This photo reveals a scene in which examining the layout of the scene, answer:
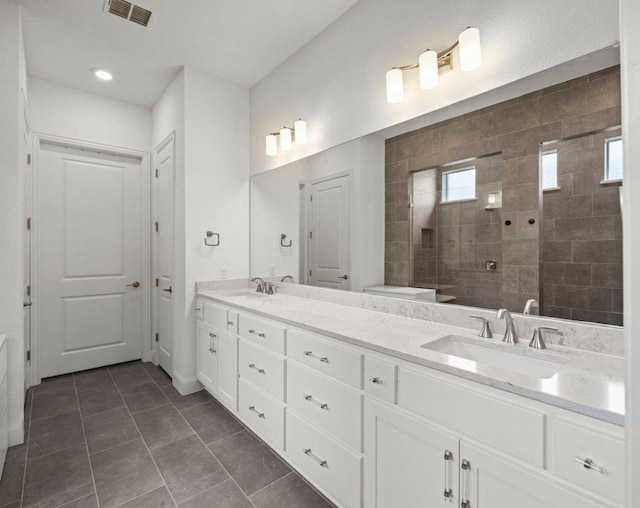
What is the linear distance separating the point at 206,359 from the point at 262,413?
93cm

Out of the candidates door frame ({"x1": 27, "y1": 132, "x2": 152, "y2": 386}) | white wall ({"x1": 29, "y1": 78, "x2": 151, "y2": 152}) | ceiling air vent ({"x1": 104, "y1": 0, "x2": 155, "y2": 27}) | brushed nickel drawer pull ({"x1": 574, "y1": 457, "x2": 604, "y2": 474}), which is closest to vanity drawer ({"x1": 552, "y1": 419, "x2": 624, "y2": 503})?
brushed nickel drawer pull ({"x1": 574, "y1": 457, "x2": 604, "y2": 474})

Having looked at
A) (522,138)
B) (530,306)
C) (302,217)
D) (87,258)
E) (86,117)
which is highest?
(86,117)

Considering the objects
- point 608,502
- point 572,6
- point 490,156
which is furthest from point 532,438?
point 572,6

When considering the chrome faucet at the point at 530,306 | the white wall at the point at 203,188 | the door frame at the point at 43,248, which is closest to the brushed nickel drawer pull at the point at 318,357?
the chrome faucet at the point at 530,306

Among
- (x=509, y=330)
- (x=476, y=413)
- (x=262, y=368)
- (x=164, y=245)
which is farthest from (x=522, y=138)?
(x=164, y=245)

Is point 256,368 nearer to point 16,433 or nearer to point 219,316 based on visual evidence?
point 219,316

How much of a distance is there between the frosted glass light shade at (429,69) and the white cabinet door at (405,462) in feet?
4.93

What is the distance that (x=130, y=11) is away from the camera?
7.38ft

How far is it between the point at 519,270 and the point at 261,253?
220cm

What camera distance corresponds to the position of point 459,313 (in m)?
1.66

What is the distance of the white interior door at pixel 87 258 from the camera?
325 cm

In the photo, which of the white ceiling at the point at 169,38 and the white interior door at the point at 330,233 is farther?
the white interior door at the point at 330,233

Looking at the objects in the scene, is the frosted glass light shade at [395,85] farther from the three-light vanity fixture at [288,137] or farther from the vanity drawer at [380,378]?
the vanity drawer at [380,378]

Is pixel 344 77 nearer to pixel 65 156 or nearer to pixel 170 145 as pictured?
pixel 170 145
